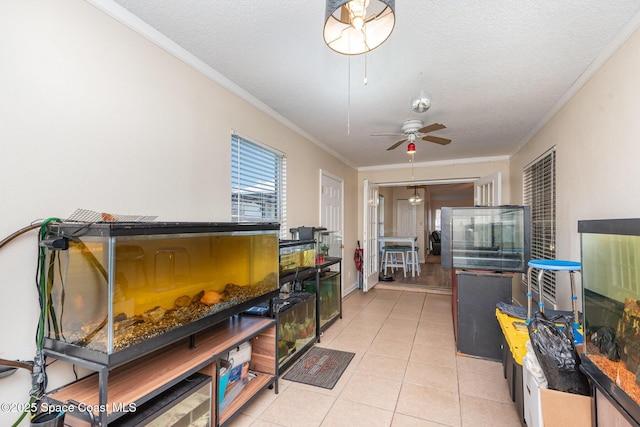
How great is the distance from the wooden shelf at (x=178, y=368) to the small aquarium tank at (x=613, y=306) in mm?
1733

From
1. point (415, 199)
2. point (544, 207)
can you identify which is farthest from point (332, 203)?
point (415, 199)

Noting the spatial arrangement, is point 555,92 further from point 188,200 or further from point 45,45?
point 45,45

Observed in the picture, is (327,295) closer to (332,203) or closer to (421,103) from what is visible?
(332,203)

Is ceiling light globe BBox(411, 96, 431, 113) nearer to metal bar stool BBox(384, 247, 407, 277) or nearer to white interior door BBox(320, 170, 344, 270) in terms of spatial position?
white interior door BBox(320, 170, 344, 270)

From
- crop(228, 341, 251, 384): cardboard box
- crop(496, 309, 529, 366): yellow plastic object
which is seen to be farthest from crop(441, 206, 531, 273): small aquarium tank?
crop(228, 341, 251, 384): cardboard box

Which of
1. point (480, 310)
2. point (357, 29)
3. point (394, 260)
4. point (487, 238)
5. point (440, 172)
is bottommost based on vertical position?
point (394, 260)

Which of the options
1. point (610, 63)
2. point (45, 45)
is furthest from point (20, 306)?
point (610, 63)

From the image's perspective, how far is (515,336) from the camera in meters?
1.80

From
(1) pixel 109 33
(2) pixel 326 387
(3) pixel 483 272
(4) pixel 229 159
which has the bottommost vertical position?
(2) pixel 326 387

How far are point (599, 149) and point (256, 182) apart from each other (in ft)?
8.78

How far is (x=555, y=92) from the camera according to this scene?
2.48 m

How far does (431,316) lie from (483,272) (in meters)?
1.37

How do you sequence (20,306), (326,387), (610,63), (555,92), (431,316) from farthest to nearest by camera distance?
(431,316)
(555,92)
(326,387)
(610,63)
(20,306)

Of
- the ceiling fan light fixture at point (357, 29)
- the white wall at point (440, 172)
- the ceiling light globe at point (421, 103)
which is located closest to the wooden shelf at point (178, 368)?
the ceiling fan light fixture at point (357, 29)
